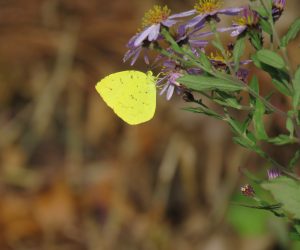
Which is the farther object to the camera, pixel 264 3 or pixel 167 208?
pixel 167 208

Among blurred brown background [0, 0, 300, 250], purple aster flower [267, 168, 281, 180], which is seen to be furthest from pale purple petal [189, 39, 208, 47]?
blurred brown background [0, 0, 300, 250]

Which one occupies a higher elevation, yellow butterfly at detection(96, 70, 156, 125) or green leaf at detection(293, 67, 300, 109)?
green leaf at detection(293, 67, 300, 109)

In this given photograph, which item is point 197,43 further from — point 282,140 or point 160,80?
point 282,140

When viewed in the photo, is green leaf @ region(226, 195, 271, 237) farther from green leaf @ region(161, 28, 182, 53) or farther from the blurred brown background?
green leaf @ region(161, 28, 182, 53)

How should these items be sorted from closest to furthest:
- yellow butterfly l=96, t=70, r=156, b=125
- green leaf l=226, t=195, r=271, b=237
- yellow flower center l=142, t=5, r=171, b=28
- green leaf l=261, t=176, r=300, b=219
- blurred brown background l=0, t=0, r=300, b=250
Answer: green leaf l=261, t=176, r=300, b=219
yellow flower center l=142, t=5, r=171, b=28
yellow butterfly l=96, t=70, r=156, b=125
green leaf l=226, t=195, r=271, b=237
blurred brown background l=0, t=0, r=300, b=250

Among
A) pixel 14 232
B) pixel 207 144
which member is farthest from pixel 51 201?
pixel 207 144

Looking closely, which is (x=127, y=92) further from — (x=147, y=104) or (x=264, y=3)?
(x=264, y=3)

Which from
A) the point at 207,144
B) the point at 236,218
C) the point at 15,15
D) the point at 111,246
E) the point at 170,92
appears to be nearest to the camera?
the point at 170,92
